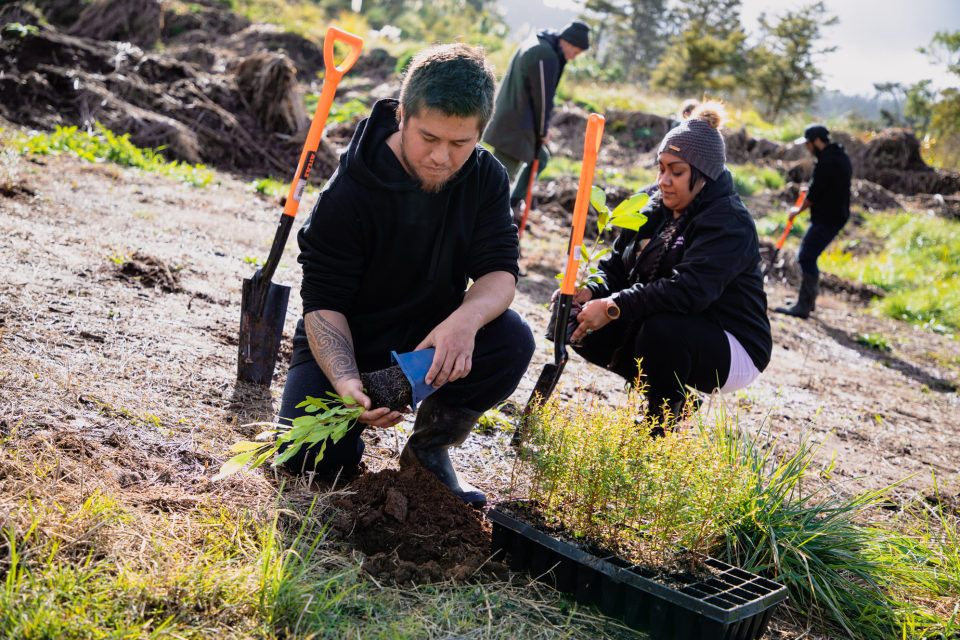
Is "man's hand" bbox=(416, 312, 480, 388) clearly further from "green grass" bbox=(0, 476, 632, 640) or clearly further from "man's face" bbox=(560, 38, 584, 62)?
"man's face" bbox=(560, 38, 584, 62)

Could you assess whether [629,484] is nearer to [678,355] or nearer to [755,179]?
[678,355]

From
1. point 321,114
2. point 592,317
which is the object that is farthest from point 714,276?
point 321,114

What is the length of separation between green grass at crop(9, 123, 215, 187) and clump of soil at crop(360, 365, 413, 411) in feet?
20.5

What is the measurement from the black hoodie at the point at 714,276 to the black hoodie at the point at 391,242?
776mm

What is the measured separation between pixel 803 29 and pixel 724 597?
4169 centimetres

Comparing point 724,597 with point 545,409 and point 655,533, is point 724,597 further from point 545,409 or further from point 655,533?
point 545,409

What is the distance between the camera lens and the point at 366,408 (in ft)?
7.10

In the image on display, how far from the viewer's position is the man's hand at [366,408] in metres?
2.12

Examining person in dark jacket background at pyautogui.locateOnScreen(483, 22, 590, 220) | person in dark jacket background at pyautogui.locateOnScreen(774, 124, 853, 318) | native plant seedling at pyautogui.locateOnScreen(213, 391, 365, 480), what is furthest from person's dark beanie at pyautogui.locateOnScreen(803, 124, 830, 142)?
native plant seedling at pyautogui.locateOnScreen(213, 391, 365, 480)

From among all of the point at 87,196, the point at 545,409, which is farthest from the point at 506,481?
the point at 87,196

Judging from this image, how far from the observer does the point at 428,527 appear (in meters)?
2.20

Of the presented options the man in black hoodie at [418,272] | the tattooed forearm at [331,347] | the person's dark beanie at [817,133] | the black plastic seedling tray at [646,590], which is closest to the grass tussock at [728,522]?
the black plastic seedling tray at [646,590]

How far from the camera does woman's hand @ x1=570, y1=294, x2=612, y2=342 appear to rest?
3.16 metres

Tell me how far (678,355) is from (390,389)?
4.62 feet
